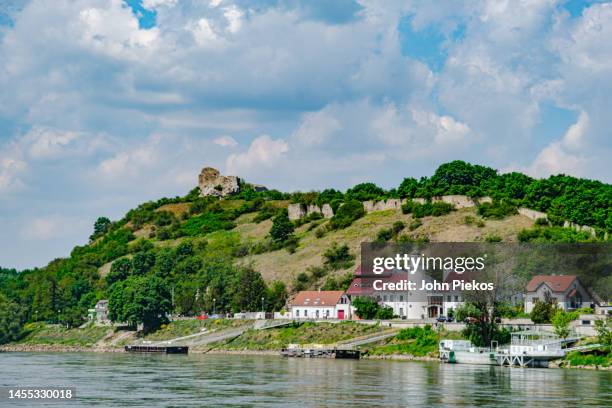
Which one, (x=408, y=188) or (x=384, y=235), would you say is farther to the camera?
(x=408, y=188)

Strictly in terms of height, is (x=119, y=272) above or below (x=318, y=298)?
above

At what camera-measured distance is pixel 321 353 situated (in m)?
104

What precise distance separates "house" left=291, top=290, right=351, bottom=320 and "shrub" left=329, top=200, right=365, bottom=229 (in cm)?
3679

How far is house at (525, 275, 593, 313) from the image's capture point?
108m

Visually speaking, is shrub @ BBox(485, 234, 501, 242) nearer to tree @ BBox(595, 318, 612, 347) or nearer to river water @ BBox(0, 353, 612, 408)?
tree @ BBox(595, 318, 612, 347)

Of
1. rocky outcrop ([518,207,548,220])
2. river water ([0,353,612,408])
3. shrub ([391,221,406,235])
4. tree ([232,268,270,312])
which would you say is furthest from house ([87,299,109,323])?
rocky outcrop ([518,207,548,220])

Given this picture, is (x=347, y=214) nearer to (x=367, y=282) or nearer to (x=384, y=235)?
(x=384, y=235)

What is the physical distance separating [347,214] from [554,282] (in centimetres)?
6374

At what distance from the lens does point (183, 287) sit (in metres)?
150

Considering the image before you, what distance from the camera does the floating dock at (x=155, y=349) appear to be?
116375 millimetres

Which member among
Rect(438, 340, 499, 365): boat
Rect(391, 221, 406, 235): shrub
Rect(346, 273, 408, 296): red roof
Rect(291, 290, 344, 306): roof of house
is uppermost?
Rect(391, 221, 406, 235): shrub

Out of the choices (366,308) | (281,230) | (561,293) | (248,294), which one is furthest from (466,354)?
(281,230)

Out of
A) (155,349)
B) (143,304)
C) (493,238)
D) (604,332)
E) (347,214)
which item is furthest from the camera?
(347,214)

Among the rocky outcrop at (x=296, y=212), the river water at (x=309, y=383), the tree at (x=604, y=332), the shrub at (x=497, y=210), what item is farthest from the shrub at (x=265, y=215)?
the tree at (x=604, y=332)
